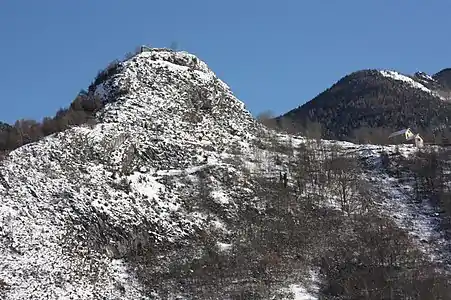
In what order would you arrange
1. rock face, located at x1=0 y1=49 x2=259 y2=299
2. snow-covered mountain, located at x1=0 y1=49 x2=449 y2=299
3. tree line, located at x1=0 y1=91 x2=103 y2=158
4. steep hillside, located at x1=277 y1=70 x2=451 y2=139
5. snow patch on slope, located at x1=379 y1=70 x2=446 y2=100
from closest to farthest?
1. rock face, located at x1=0 y1=49 x2=259 y2=299
2. snow-covered mountain, located at x1=0 y1=49 x2=449 y2=299
3. tree line, located at x1=0 y1=91 x2=103 y2=158
4. steep hillside, located at x1=277 y1=70 x2=451 y2=139
5. snow patch on slope, located at x1=379 y1=70 x2=446 y2=100

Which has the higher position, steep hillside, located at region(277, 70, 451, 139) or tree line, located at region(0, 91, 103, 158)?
steep hillside, located at region(277, 70, 451, 139)

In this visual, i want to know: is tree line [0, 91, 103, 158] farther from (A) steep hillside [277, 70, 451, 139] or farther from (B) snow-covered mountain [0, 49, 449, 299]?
(A) steep hillside [277, 70, 451, 139]

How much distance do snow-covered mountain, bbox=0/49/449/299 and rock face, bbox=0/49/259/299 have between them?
7 centimetres

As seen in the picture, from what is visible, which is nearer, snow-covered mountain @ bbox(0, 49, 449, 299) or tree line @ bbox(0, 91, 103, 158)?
snow-covered mountain @ bbox(0, 49, 449, 299)

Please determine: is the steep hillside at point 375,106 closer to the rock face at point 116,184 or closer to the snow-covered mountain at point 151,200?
the rock face at point 116,184

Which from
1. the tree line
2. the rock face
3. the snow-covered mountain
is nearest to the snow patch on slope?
the snow-covered mountain

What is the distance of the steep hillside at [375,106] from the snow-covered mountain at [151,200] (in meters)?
42.4

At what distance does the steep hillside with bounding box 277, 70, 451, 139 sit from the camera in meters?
98.1

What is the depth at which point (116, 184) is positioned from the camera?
116 feet

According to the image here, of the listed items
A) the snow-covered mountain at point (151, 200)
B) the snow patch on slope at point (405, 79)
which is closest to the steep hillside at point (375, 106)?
the snow patch on slope at point (405, 79)

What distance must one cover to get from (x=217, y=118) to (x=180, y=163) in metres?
8.49

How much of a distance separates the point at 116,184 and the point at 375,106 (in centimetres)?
8130

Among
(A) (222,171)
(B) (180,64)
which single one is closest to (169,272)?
(A) (222,171)

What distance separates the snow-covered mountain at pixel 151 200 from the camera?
28.6 metres
